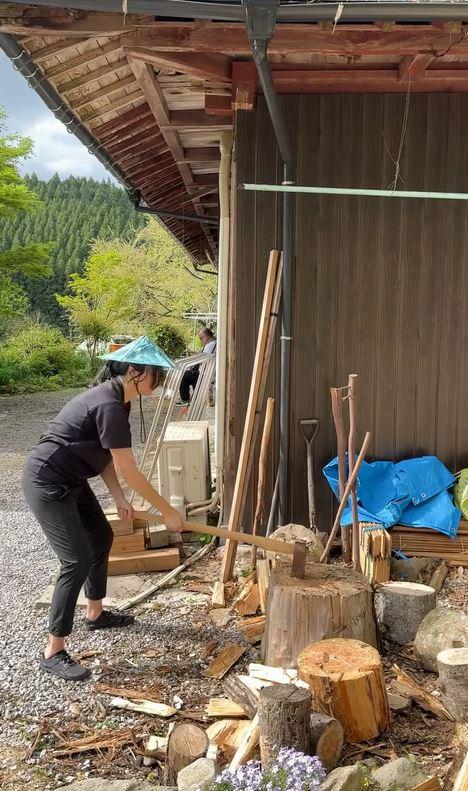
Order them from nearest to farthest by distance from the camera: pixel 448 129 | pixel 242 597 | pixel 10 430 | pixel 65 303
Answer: pixel 242 597
pixel 448 129
pixel 10 430
pixel 65 303

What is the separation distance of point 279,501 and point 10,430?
9.04m

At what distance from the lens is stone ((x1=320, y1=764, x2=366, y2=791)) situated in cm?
230

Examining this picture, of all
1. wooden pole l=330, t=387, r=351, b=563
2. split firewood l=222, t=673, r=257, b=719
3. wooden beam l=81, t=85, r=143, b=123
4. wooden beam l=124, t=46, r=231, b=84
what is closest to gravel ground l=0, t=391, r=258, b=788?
split firewood l=222, t=673, r=257, b=719

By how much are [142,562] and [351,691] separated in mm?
2588

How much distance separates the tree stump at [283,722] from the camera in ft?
8.35

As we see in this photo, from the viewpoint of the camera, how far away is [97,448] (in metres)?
3.73

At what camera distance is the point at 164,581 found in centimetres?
492

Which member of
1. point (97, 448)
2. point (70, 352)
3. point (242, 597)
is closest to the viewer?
point (97, 448)

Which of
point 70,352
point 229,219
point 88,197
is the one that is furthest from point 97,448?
point 88,197

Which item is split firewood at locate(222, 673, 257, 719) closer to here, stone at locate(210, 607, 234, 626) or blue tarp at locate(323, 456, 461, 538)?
stone at locate(210, 607, 234, 626)

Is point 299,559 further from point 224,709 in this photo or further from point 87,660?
point 87,660

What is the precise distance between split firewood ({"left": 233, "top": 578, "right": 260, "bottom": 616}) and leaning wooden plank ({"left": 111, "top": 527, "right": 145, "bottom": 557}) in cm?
114

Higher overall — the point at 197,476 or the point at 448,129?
the point at 448,129

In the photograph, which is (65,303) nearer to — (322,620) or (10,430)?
(10,430)
